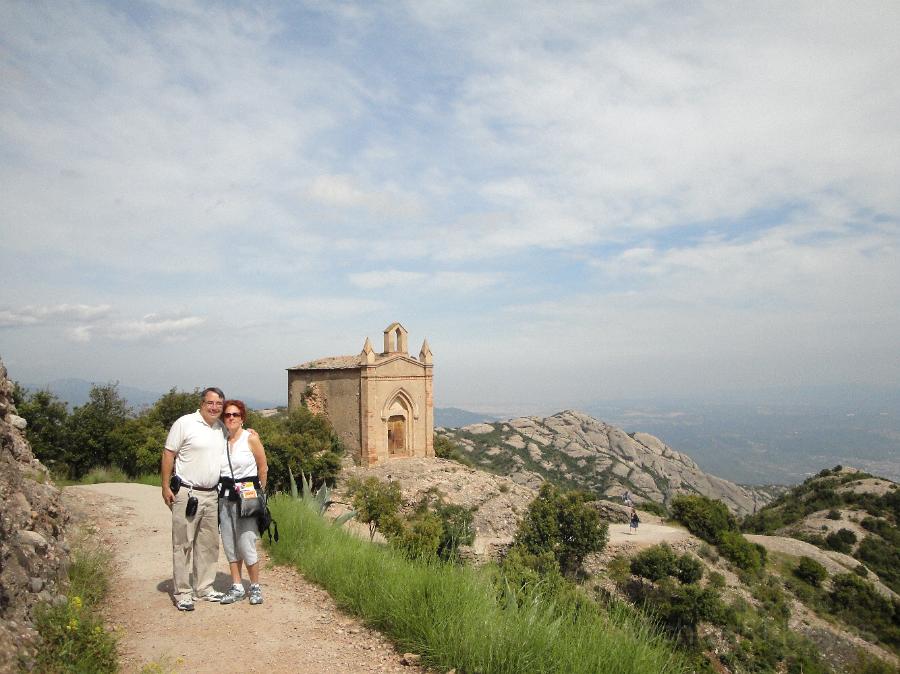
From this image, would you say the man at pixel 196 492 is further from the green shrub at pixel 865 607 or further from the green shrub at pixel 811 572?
the green shrub at pixel 811 572

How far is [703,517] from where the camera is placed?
31.0m

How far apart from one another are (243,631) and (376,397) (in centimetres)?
2359

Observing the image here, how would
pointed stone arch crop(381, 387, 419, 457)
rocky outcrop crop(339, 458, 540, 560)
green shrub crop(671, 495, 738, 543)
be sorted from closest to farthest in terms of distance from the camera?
rocky outcrop crop(339, 458, 540, 560) → pointed stone arch crop(381, 387, 419, 457) → green shrub crop(671, 495, 738, 543)

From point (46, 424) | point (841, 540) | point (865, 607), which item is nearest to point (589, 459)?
point (841, 540)

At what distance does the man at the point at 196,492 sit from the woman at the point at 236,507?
10 centimetres

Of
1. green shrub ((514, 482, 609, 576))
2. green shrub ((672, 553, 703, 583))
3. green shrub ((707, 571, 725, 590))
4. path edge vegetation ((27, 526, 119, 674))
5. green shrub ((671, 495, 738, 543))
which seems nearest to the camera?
path edge vegetation ((27, 526, 119, 674))

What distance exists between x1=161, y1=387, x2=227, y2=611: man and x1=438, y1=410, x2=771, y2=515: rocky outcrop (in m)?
47.2

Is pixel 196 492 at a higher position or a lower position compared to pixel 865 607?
higher

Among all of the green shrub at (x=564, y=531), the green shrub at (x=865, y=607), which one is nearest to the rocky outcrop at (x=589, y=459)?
the green shrub at (x=865, y=607)

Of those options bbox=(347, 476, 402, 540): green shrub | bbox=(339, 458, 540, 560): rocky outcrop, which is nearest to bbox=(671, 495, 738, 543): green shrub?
bbox=(339, 458, 540, 560): rocky outcrop

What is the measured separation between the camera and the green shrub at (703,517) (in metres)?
30.4

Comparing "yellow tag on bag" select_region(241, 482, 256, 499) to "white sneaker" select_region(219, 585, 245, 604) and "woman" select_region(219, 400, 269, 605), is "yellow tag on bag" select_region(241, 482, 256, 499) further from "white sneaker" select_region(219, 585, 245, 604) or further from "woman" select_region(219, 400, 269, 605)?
"white sneaker" select_region(219, 585, 245, 604)

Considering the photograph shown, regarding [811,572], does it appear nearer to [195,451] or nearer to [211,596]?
[211,596]

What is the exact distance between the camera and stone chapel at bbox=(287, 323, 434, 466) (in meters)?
28.3
